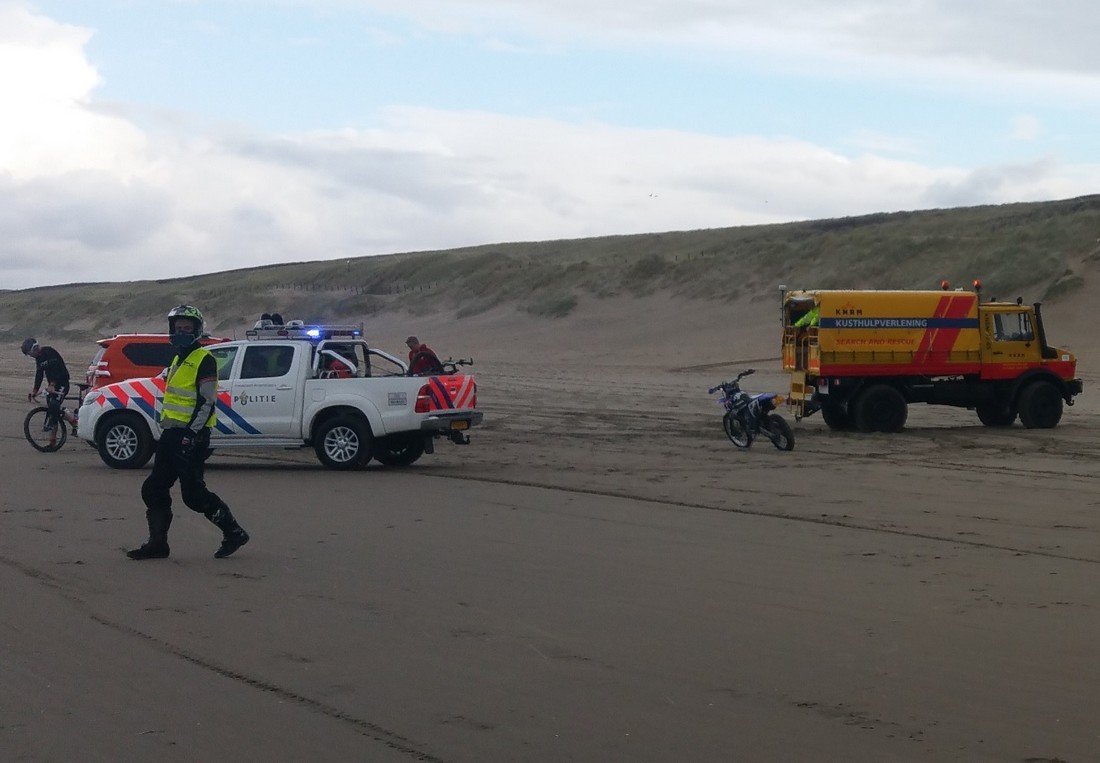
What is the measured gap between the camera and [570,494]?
14.5 m

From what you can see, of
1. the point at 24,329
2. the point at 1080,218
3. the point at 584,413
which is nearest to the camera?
the point at 584,413

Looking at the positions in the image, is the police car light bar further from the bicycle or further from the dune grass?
the dune grass

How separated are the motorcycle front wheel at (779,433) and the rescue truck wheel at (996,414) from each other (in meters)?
5.97

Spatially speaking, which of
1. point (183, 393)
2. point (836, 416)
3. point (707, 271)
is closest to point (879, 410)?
point (836, 416)

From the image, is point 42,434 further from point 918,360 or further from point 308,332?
point 918,360

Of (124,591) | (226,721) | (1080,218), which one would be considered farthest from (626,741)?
(1080,218)

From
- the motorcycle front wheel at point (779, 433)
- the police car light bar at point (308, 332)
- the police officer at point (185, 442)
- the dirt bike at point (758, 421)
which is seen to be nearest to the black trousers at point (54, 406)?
the police car light bar at point (308, 332)

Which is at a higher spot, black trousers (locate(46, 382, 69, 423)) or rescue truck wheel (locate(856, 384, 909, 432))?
black trousers (locate(46, 382, 69, 423))

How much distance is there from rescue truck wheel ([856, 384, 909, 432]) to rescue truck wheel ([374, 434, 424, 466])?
26.7 ft

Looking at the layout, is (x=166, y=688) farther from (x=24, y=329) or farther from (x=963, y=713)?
(x=24, y=329)

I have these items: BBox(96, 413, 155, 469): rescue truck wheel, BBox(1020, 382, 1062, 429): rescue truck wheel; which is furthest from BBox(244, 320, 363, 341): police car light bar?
BBox(1020, 382, 1062, 429): rescue truck wheel

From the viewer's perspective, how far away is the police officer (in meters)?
10.2

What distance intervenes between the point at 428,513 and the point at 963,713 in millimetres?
7564

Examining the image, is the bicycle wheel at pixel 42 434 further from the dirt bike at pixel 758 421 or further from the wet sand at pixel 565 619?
the dirt bike at pixel 758 421
